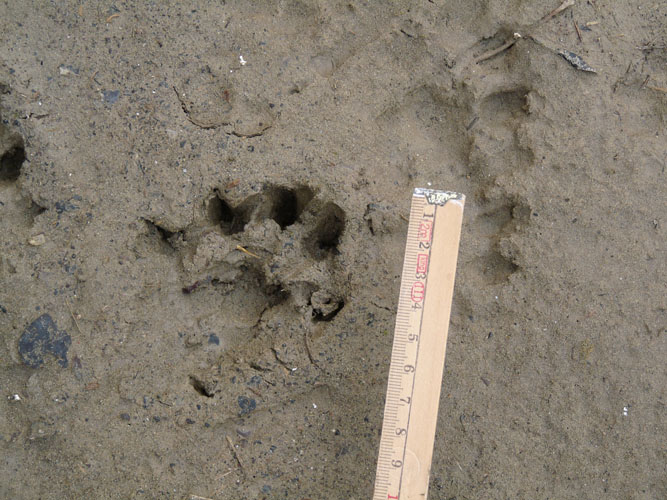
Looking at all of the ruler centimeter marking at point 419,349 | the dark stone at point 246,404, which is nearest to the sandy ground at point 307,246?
the dark stone at point 246,404

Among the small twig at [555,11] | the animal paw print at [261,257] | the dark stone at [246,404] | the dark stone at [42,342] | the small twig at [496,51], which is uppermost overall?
the small twig at [555,11]

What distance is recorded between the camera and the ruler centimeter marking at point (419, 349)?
5.70ft

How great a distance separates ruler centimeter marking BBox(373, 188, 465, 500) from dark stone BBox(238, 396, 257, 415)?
2.00ft

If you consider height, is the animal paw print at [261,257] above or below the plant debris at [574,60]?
below

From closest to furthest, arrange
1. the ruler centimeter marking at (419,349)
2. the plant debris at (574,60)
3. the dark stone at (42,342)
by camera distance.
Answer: the ruler centimeter marking at (419,349) < the dark stone at (42,342) < the plant debris at (574,60)

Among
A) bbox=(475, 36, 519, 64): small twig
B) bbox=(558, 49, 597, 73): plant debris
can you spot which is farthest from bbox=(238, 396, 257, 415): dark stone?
bbox=(558, 49, 597, 73): plant debris

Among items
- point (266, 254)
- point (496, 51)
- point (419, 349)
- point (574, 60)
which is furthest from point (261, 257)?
point (574, 60)

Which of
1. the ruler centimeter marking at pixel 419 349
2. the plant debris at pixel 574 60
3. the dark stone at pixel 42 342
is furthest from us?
the plant debris at pixel 574 60

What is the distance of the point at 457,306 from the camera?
2.28 m

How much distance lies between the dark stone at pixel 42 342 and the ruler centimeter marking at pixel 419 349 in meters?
1.23

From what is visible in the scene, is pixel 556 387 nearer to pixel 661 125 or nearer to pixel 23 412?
pixel 661 125

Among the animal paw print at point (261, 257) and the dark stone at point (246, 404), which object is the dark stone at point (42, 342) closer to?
the animal paw print at point (261, 257)

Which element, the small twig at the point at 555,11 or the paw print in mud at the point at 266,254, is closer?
the paw print in mud at the point at 266,254

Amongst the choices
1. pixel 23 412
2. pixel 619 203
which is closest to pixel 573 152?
pixel 619 203
